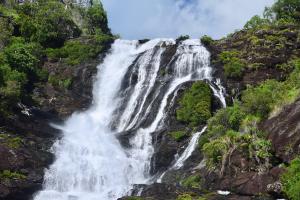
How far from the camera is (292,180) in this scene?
29344 millimetres

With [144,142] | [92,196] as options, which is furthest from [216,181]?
[144,142]

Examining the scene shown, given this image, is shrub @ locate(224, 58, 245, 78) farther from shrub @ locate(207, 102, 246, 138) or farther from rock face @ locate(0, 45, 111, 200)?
rock face @ locate(0, 45, 111, 200)

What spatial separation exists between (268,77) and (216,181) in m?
24.2

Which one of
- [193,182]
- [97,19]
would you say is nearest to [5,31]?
[97,19]

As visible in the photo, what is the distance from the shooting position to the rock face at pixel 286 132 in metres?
31.4

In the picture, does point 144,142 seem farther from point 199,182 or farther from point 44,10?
point 44,10

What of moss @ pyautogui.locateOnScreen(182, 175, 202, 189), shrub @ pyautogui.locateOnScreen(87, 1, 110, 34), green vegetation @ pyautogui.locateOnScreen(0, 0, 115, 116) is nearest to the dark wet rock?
green vegetation @ pyautogui.locateOnScreen(0, 0, 115, 116)

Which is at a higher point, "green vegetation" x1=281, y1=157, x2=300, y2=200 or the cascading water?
the cascading water

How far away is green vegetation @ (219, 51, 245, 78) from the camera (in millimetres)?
56969

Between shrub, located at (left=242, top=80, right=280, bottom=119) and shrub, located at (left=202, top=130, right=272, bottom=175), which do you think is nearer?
shrub, located at (left=202, top=130, right=272, bottom=175)

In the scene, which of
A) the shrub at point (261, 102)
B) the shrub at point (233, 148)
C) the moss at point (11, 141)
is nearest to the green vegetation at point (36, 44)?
the moss at point (11, 141)

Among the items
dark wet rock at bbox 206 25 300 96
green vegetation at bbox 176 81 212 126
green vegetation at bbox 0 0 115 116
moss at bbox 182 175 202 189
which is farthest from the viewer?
green vegetation at bbox 0 0 115 116

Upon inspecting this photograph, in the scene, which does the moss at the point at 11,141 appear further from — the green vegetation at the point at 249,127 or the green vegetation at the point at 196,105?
the green vegetation at the point at 196,105

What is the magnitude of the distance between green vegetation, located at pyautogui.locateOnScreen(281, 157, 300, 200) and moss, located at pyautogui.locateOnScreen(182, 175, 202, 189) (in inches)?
322
